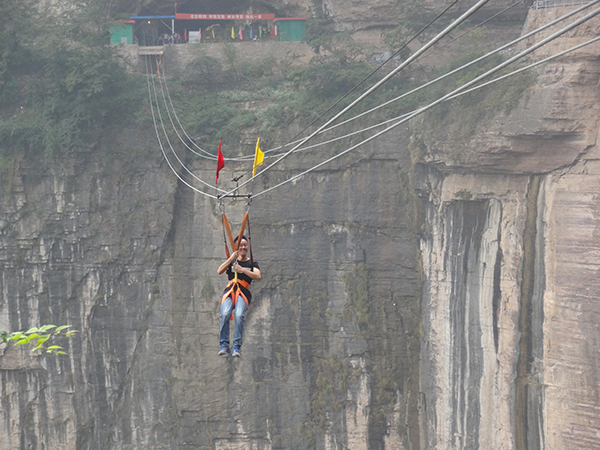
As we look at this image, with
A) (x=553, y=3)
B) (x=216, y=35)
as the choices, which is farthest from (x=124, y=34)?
(x=553, y=3)

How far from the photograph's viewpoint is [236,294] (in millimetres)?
6832

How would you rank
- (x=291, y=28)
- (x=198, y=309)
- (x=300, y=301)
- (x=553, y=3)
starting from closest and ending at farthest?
1. (x=553, y=3)
2. (x=300, y=301)
3. (x=198, y=309)
4. (x=291, y=28)

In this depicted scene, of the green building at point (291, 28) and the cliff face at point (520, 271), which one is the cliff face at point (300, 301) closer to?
the cliff face at point (520, 271)

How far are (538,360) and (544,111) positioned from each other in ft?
12.1

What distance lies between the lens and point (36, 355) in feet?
53.1

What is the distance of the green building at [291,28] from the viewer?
1788cm

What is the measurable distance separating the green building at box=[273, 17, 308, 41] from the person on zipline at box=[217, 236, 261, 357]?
1188 centimetres

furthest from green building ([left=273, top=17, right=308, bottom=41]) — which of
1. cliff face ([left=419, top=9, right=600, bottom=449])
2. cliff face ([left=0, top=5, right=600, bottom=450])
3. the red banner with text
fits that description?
cliff face ([left=419, top=9, right=600, bottom=449])

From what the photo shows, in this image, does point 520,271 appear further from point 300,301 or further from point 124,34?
point 124,34

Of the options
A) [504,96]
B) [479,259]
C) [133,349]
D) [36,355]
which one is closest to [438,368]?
[479,259]

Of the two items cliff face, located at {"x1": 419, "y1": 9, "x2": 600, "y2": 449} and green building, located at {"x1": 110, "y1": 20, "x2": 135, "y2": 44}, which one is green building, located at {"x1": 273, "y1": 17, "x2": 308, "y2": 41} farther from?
cliff face, located at {"x1": 419, "y1": 9, "x2": 600, "y2": 449}

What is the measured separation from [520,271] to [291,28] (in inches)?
357

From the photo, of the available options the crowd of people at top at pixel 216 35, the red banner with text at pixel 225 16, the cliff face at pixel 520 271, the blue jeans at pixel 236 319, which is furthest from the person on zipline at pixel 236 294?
the red banner with text at pixel 225 16

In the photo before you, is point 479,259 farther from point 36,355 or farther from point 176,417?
point 36,355
